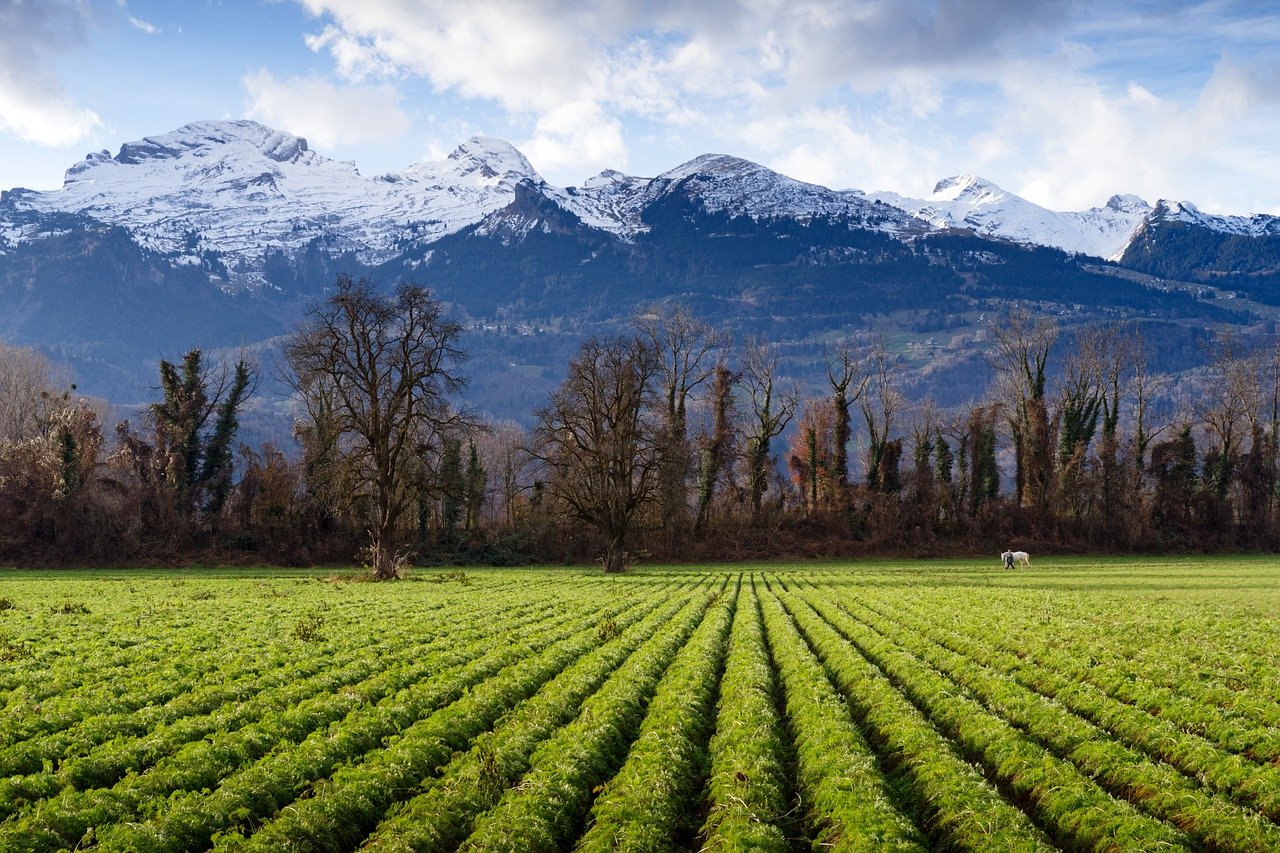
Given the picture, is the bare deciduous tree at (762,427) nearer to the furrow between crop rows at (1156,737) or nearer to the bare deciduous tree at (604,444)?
the bare deciduous tree at (604,444)

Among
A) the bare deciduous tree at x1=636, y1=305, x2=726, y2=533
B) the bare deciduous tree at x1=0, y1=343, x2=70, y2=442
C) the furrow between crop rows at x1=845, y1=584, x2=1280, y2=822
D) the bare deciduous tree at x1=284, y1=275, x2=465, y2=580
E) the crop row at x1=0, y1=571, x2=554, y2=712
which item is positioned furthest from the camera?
the bare deciduous tree at x1=0, y1=343, x2=70, y2=442

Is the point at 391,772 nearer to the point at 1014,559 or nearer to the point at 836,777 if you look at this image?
the point at 836,777

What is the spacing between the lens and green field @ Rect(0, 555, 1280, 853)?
9.32 m

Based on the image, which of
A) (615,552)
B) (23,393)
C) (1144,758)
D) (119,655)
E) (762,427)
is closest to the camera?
(1144,758)

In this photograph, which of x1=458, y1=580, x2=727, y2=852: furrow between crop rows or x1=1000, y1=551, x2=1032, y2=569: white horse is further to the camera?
x1=1000, y1=551, x2=1032, y2=569: white horse

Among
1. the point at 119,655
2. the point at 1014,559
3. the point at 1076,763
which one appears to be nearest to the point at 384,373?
the point at 119,655

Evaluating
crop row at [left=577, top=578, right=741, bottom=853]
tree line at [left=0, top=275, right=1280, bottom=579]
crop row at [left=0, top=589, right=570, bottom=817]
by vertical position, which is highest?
tree line at [left=0, top=275, right=1280, bottom=579]

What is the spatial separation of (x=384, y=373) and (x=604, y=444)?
1599cm

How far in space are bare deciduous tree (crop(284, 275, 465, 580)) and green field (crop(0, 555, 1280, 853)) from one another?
20750mm

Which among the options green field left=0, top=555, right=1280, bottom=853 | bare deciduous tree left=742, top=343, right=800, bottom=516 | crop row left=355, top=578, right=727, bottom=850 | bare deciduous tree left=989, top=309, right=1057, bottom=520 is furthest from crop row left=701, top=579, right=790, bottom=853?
bare deciduous tree left=989, top=309, right=1057, bottom=520

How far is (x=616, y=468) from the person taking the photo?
58.1m

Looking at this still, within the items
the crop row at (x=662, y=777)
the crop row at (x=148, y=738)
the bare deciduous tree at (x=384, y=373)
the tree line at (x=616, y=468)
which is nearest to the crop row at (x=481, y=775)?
the crop row at (x=662, y=777)

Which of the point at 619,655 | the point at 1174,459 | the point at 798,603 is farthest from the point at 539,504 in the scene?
the point at 1174,459

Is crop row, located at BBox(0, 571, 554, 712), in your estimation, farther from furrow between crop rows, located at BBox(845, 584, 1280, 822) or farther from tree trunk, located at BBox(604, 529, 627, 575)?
tree trunk, located at BBox(604, 529, 627, 575)
